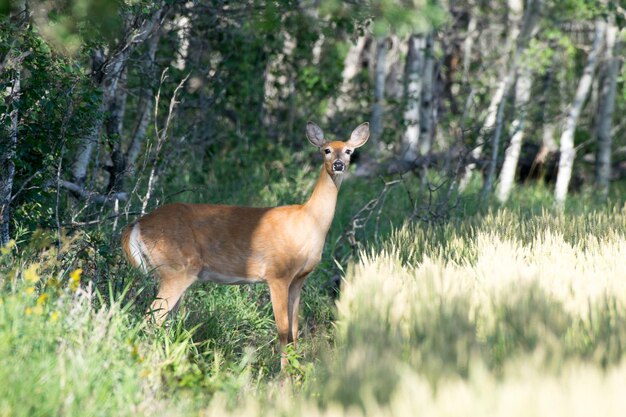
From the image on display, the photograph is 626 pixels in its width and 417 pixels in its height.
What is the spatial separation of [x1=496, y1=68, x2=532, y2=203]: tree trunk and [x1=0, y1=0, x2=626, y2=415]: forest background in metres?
0.25

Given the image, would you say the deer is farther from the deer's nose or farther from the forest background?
the forest background

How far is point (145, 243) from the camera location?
25.9 feet

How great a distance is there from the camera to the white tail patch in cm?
786

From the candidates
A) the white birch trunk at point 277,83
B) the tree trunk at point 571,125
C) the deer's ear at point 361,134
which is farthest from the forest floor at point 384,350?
the tree trunk at point 571,125

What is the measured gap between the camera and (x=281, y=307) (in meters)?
8.14

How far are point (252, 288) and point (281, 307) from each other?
1.67m

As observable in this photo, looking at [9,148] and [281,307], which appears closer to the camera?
[9,148]

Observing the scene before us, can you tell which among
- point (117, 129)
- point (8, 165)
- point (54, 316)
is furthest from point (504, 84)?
point (54, 316)

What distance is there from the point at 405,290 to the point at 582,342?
4.52ft

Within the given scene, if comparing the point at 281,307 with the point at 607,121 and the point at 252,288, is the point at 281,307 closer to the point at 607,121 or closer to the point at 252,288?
the point at 252,288

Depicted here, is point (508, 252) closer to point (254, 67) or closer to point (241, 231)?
point (241, 231)

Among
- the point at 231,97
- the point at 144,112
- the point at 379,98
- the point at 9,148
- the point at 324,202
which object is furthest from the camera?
the point at 379,98

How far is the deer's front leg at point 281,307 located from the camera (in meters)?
8.08

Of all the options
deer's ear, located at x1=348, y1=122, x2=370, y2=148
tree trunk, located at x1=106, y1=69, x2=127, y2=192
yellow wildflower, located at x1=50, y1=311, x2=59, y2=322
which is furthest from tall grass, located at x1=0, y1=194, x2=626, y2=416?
tree trunk, located at x1=106, y1=69, x2=127, y2=192
